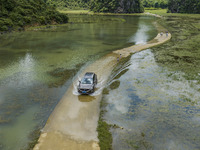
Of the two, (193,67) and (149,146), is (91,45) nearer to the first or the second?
(193,67)

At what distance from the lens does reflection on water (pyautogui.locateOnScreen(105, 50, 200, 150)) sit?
1717cm

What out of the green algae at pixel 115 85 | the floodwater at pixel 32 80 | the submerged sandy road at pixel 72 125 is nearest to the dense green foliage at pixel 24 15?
the floodwater at pixel 32 80

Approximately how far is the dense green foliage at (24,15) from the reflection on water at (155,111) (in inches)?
2990

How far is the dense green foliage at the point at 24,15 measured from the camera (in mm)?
82537

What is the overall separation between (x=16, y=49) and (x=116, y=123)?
153 feet

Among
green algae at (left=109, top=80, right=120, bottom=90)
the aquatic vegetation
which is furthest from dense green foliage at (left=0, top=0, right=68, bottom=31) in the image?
green algae at (left=109, top=80, right=120, bottom=90)

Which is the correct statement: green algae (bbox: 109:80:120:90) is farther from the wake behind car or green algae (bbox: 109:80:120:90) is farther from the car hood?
the car hood

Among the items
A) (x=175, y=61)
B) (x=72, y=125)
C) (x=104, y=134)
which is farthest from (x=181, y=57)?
(x=72, y=125)

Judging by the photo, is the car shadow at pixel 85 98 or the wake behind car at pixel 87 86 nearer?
the car shadow at pixel 85 98

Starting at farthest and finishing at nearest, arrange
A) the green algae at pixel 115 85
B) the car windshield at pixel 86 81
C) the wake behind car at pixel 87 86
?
the green algae at pixel 115 85 → the car windshield at pixel 86 81 → the wake behind car at pixel 87 86

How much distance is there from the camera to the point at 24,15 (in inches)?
Answer: 3716

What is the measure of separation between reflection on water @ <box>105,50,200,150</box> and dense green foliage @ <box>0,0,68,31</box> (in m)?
75.9

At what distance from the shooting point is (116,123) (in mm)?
19547

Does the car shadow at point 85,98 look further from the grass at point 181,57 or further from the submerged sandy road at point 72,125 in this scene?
the grass at point 181,57
